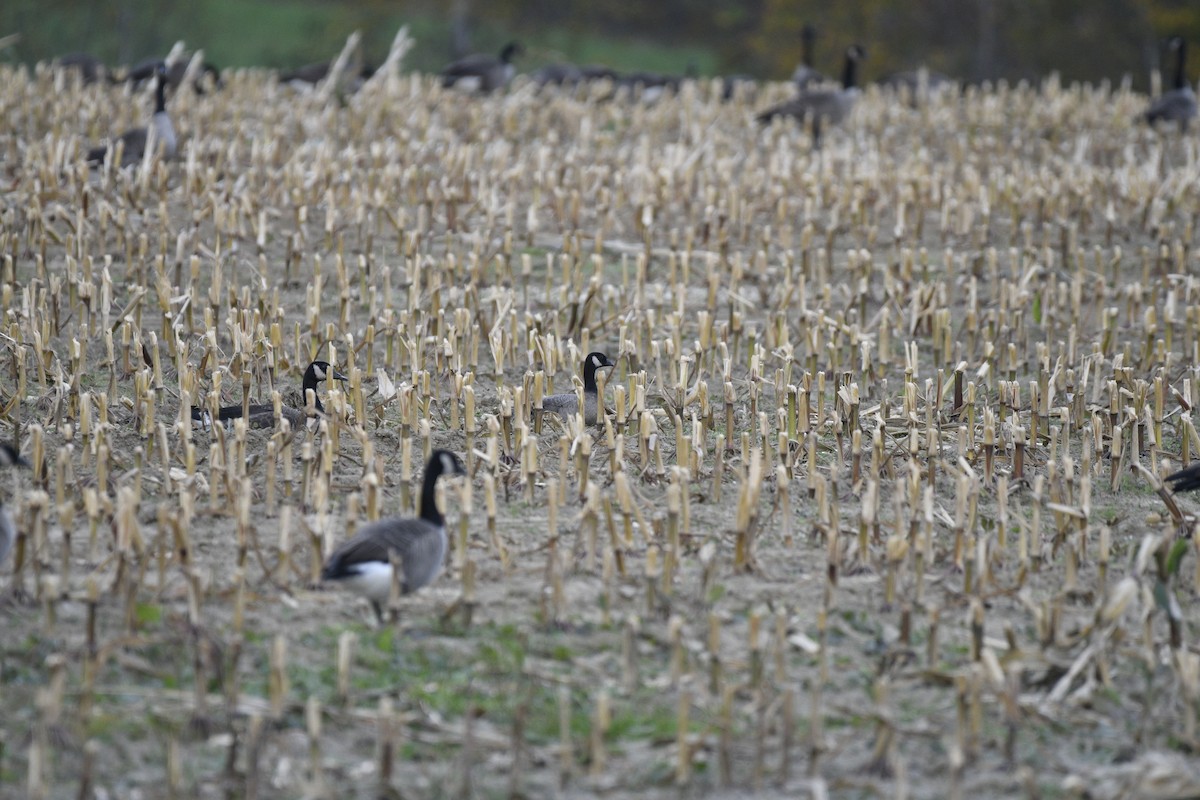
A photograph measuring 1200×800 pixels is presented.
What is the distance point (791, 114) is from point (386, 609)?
1362cm

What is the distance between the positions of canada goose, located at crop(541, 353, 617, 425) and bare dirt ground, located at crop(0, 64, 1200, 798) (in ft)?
0.42

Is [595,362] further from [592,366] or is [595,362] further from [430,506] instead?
[430,506]

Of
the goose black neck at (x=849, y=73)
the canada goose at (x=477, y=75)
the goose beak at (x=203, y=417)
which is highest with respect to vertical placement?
the canada goose at (x=477, y=75)

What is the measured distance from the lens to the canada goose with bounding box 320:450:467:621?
6227mm

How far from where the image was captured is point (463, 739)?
Answer: 565cm

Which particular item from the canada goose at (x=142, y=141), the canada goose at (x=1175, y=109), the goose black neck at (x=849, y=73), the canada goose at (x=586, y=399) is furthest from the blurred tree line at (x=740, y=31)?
the canada goose at (x=586, y=399)

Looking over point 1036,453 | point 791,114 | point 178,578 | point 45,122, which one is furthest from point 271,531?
point 791,114

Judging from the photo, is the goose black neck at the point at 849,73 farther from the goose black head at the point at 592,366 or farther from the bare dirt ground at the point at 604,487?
→ the goose black head at the point at 592,366

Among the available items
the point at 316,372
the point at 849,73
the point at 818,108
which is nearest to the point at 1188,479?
the point at 316,372

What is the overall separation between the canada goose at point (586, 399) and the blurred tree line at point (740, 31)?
2620cm

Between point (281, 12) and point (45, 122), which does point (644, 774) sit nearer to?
point (45, 122)

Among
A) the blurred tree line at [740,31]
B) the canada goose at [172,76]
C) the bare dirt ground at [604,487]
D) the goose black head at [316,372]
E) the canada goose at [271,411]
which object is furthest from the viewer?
the blurred tree line at [740,31]

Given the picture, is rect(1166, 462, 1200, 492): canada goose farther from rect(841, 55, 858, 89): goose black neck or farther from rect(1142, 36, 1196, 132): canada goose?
rect(1142, 36, 1196, 132): canada goose

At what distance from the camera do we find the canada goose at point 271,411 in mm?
8555
